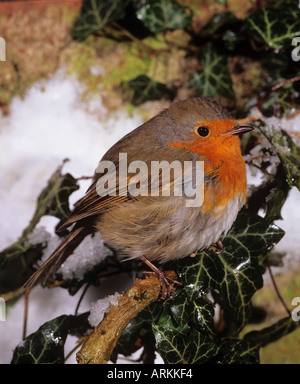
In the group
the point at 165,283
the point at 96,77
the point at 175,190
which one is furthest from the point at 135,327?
the point at 96,77

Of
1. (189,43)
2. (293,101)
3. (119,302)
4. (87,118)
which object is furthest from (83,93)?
(119,302)

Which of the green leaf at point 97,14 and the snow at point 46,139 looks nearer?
the green leaf at point 97,14

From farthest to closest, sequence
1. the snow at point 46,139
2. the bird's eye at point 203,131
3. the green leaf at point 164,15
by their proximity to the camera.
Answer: the snow at point 46,139 → the green leaf at point 164,15 → the bird's eye at point 203,131

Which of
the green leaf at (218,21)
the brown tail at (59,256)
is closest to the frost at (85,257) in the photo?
the brown tail at (59,256)

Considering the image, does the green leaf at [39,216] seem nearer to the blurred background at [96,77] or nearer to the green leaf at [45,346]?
the blurred background at [96,77]

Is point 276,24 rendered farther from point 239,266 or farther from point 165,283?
point 165,283

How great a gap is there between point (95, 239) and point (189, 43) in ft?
3.25

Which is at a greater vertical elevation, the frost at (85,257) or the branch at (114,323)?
the frost at (85,257)

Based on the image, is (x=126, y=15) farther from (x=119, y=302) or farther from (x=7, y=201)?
(x=119, y=302)

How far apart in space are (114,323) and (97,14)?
4.30 ft

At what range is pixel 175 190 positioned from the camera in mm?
1423

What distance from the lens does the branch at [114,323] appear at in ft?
3.95

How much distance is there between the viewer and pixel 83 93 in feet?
6.51

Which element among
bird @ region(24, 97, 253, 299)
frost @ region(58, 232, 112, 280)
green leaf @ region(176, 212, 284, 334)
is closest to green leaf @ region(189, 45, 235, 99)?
bird @ region(24, 97, 253, 299)
